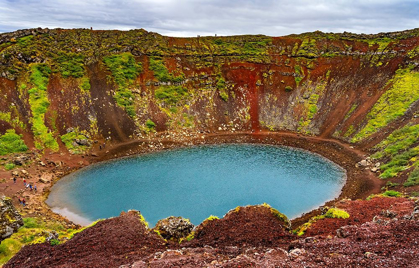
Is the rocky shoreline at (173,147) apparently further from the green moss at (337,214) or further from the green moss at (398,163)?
the green moss at (337,214)

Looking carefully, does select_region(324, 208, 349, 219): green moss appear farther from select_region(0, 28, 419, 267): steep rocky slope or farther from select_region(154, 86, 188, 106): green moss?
select_region(154, 86, 188, 106): green moss

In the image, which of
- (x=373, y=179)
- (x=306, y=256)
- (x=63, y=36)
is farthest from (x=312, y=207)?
(x=63, y=36)

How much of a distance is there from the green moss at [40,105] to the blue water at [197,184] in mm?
10385

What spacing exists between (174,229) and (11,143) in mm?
40772

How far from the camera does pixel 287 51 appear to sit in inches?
3127

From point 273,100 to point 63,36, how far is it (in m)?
56.1

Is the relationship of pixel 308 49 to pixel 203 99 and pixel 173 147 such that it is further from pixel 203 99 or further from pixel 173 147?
pixel 173 147

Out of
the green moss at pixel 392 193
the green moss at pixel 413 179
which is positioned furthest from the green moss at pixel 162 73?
the green moss at pixel 413 179

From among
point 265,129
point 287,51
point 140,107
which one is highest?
point 287,51

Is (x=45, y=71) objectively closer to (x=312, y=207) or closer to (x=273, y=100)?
(x=273, y=100)

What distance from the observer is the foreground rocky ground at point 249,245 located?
14.2 m

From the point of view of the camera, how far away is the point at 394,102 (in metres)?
56.2

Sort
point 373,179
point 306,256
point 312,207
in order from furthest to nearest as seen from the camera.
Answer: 1. point 373,179
2. point 312,207
3. point 306,256

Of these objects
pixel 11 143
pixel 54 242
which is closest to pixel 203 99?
pixel 11 143
